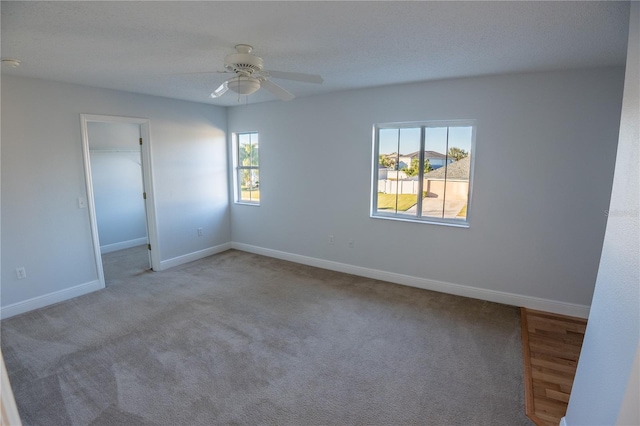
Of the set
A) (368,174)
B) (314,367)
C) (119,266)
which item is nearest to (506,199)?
(368,174)

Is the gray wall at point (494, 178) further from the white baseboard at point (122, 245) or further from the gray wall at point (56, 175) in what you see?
the white baseboard at point (122, 245)

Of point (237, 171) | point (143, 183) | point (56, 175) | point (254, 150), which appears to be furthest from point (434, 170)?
point (56, 175)

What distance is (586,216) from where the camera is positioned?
10.2 feet

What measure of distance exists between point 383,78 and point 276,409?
127 inches

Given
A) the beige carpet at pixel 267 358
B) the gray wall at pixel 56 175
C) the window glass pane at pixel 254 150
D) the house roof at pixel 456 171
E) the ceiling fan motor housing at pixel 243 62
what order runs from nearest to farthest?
1. the beige carpet at pixel 267 358
2. the ceiling fan motor housing at pixel 243 62
3. the gray wall at pixel 56 175
4. the house roof at pixel 456 171
5. the window glass pane at pixel 254 150

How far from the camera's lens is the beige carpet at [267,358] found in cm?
207

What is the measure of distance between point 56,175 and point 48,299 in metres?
1.39

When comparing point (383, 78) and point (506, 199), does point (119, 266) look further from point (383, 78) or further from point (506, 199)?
point (506, 199)

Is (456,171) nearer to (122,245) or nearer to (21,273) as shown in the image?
(21,273)

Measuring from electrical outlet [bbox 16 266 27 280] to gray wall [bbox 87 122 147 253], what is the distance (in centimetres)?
214

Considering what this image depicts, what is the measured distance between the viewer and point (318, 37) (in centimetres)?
225

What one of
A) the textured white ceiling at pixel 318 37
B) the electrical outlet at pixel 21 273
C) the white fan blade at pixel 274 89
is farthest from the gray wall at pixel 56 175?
the white fan blade at pixel 274 89

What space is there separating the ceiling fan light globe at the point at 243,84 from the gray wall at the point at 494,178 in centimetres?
199

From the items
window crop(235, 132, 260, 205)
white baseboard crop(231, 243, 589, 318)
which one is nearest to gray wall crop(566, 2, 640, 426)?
white baseboard crop(231, 243, 589, 318)
